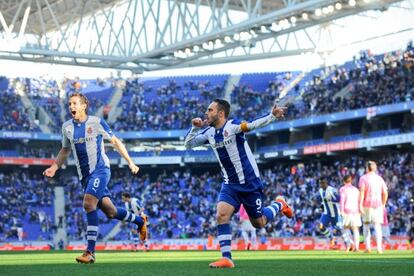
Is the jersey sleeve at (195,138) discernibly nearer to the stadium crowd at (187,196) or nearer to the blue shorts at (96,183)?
the blue shorts at (96,183)

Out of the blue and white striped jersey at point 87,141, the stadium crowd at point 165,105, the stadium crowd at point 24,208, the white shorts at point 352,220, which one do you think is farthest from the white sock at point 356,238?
the stadium crowd at point 165,105

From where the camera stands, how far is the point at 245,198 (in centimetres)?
1219

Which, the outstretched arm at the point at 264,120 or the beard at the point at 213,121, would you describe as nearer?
the outstretched arm at the point at 264,120

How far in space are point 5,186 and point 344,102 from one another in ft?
70.5

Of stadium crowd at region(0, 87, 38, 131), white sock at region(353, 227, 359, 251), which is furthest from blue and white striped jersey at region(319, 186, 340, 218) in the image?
stadium crowd at region(0, 87, 38, 131)

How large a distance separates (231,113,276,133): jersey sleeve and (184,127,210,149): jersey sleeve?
0.51 metres

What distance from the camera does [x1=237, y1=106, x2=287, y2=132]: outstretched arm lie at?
1083cm

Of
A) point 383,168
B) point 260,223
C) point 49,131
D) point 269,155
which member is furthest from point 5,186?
point 260,223

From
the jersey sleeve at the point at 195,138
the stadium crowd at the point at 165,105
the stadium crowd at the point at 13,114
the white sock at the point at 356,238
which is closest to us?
the jersey sleeve at the point at 195,138

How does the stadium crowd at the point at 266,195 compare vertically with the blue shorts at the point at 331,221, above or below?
above

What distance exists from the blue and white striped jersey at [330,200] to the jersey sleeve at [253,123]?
524 inches

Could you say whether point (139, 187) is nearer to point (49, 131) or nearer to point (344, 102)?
point (49, 131)

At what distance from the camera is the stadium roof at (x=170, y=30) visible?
122 ft

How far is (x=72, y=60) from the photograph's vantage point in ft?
153
